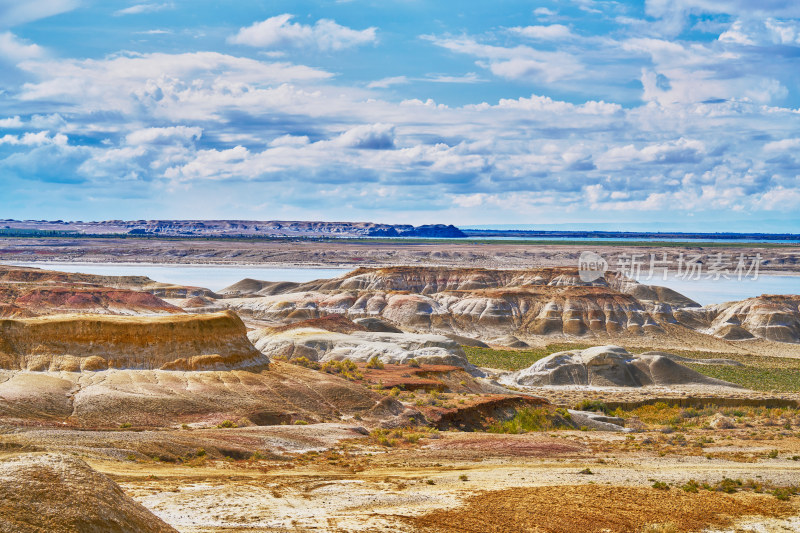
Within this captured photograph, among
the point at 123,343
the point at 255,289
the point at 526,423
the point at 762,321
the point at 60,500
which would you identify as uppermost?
the point at 60,500

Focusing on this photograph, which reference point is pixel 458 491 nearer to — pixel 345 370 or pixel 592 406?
pixel 345 370

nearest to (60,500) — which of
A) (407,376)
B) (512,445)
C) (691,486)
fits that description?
(691,486)

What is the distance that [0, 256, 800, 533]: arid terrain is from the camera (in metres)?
19.4

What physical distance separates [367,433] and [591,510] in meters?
16.5

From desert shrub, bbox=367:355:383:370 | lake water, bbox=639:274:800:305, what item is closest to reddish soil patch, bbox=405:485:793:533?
desert shrub, bbox=367:355:383:370

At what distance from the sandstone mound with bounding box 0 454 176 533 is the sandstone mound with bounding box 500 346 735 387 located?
49922 millimetres

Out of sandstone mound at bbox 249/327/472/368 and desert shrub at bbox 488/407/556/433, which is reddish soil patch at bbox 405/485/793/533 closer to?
desert shrub at bbox 488/407/556/433

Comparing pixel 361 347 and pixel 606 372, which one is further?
pixel 361 347

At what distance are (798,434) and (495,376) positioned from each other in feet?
96.9

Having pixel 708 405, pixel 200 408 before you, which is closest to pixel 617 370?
pixel 708 405

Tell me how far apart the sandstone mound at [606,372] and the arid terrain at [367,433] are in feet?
0.51

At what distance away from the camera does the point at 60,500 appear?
1377 centimetres

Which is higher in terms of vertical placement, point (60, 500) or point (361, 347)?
point (60, 500)

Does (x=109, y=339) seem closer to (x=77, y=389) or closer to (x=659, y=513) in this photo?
(x=77, y=389)
